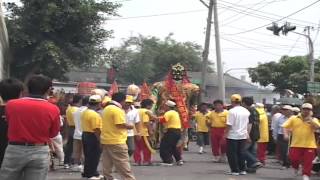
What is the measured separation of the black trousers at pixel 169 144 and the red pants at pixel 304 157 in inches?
145

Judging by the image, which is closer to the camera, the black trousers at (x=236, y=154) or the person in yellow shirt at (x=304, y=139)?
the person in yellow shirt at (x=304, y=139)

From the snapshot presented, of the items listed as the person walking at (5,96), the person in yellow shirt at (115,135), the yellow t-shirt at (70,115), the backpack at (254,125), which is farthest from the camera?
the backpack at (254,125)

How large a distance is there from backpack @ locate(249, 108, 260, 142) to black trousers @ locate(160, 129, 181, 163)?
1.91m

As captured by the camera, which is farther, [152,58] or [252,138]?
[152,58]

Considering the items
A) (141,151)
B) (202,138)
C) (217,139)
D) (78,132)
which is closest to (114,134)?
(78,132)

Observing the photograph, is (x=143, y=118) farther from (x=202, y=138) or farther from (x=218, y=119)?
(x=202, y=138)

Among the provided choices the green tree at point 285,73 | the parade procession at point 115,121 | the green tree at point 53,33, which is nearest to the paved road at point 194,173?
the parade procession at point 115,121

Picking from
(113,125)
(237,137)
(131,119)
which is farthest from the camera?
(237,137)

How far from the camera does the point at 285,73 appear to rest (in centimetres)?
4825

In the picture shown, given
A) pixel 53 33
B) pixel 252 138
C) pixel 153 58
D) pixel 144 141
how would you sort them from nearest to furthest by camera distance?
pixel 252 138, pixel 144 141, pixel 53 33, pixel 153 58

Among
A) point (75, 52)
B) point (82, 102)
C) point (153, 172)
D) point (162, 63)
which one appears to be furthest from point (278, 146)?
point (162, 63)

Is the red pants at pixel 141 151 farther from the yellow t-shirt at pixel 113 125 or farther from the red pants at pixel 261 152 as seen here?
the yellow t-shirt at pixel 113 125

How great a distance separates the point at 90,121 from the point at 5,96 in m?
4.90

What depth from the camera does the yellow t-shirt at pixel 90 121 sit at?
11.6 metres
